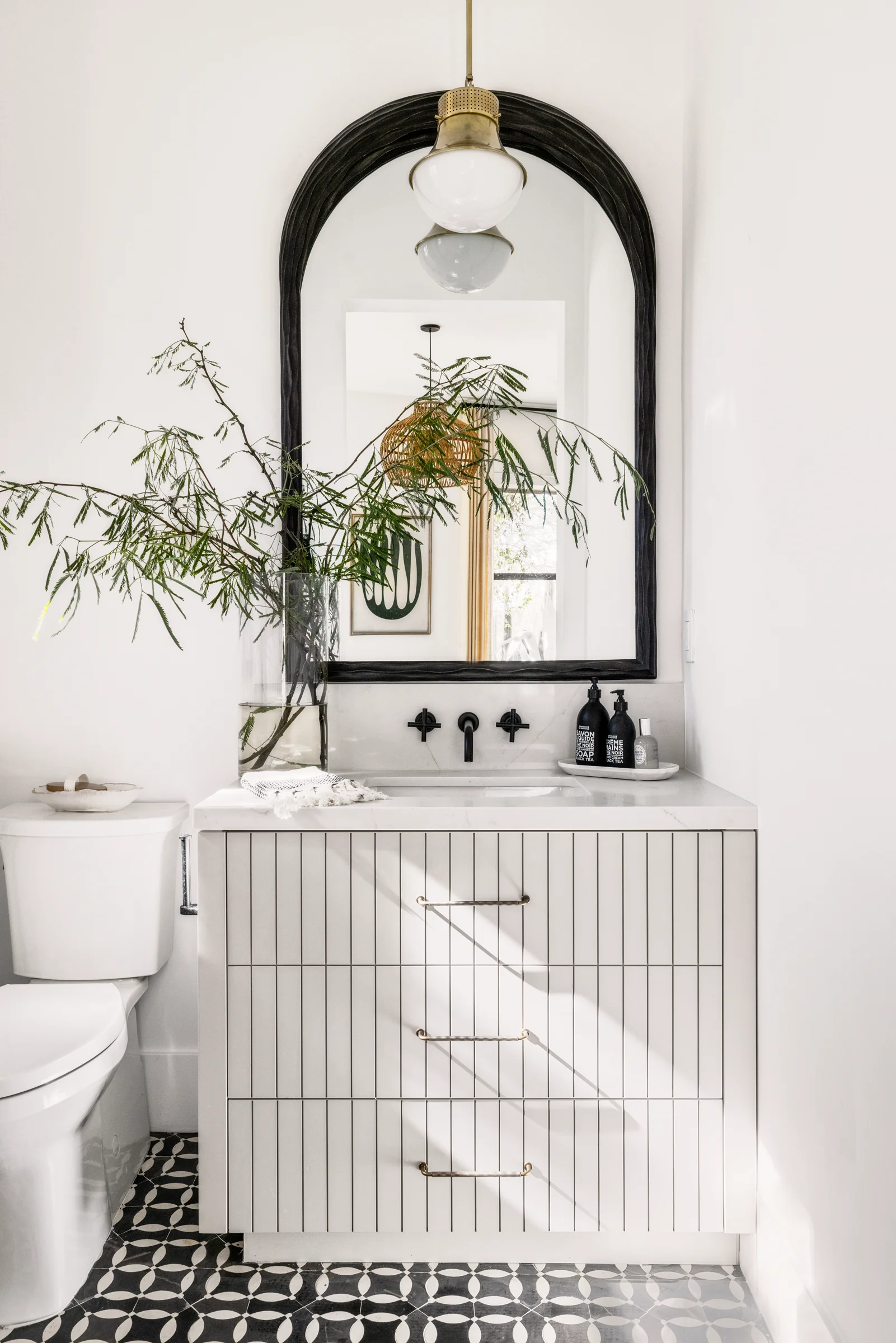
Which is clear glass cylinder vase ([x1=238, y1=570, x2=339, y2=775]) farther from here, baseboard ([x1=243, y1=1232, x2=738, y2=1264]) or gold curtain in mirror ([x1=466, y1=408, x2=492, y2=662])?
baseboard ([x1=243, y1=1232, x2=738, y2=1264])

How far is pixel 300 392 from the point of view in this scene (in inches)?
77.7

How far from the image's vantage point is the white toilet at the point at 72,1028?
1394 millimetres

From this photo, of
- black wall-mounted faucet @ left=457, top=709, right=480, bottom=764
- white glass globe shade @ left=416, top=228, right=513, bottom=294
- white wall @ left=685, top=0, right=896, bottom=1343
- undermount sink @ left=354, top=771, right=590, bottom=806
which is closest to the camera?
white wall @ left=685, top=0, right=896, bottom=1343

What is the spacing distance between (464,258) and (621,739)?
1.07 metres

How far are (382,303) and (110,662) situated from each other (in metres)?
1.02

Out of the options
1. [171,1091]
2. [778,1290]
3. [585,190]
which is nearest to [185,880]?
[171,1091]

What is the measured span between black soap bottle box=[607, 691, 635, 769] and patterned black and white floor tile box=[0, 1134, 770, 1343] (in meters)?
0.92

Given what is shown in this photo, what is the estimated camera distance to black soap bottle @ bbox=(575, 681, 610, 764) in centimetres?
190

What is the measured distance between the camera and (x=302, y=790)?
1.63 m

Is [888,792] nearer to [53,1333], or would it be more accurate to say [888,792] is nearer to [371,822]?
[371,822]

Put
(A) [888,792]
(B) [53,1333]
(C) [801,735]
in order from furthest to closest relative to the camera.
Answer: (B) [53,1333] → (C) [801,735] → (A) [888,792]

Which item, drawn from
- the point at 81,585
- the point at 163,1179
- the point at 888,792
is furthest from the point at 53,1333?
the point at 888,792

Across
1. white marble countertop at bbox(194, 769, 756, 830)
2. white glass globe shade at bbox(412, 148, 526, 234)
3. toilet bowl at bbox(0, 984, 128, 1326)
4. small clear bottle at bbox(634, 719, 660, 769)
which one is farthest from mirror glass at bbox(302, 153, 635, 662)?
toilet bowl at bbox(0, 984, 128, 1326)

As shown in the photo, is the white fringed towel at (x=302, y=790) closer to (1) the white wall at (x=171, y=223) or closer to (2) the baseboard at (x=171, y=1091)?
(1) the white wall at (x=171, y=223)
